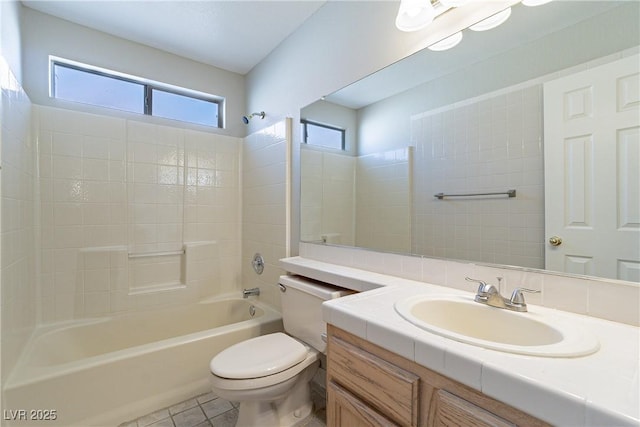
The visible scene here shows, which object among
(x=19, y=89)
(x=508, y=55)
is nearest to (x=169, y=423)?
(x=19, y=89)

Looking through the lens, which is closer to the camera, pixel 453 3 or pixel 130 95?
pixel 453 3

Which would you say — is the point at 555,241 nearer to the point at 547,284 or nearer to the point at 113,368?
the point at 547,284

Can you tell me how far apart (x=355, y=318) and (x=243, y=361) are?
0.78 metres

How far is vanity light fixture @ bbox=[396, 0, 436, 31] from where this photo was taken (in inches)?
46.5

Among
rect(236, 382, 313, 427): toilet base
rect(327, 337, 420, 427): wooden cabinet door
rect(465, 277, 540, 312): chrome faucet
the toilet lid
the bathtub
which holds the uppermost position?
rect(465, 277, 540, 312): chrome faucet

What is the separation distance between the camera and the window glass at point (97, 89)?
2014mm

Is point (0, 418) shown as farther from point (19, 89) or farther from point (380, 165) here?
point (380, 165)

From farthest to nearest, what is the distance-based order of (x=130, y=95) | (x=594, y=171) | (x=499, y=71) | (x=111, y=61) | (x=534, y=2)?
1. (x=130, y=95)
2. (x=111, y=61)
3. (x=499, y=71)
4. (x=534, y=2)
5. (x=594, y=171)

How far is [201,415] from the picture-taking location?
158 cm

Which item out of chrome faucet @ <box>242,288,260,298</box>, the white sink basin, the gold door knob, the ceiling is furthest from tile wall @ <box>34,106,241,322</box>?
the gold door knob

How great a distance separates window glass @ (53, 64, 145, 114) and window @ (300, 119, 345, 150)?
1441 mm

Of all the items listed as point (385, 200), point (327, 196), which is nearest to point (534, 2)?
point (385, 200)

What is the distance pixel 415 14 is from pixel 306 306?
150cm

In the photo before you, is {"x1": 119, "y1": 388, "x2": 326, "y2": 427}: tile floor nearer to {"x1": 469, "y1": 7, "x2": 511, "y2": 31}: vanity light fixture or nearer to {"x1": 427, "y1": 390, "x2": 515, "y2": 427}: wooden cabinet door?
{"x1": 427, "y1": 390, "x2": 515, "y2": 427}: wooden cabinet door
